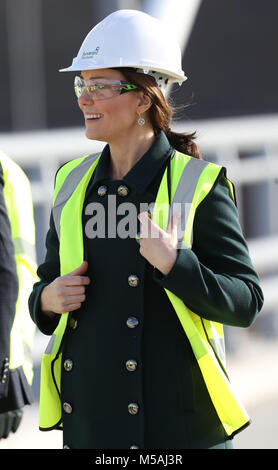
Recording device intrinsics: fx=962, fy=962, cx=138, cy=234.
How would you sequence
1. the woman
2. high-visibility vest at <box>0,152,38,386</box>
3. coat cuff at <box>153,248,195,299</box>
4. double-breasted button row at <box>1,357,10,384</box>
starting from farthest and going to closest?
high-visibility vest at <box>0,152,38,386</box>
double-breasted button row at <box>1,357,10,384</box>
the woman
coat cuff at <box>153,248,195,299</box>

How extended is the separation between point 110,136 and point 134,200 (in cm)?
19

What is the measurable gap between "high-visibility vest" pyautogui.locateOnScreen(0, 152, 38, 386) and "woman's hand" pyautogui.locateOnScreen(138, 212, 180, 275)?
1073mm

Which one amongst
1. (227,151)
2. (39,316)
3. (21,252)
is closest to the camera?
(39,316)

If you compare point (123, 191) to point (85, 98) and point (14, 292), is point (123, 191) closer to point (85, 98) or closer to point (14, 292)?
point (85, 98)

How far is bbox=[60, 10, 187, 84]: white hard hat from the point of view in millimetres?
2598

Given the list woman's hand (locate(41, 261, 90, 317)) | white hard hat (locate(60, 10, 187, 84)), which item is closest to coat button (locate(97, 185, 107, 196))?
woman's hand (locate(41, 261, 90, 317))

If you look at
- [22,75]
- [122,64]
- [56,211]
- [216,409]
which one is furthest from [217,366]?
[22,75]

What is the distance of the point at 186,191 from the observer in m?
2.51

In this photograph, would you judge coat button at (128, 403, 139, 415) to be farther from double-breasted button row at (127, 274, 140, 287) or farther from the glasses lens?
the glasses lens

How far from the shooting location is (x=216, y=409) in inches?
98.9

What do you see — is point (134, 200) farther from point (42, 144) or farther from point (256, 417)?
point (256, 417)

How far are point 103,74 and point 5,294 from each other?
3.12ft

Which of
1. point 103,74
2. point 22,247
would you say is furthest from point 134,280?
point 22,247

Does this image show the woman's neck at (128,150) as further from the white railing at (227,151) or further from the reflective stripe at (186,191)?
the white railing at (227,151)
